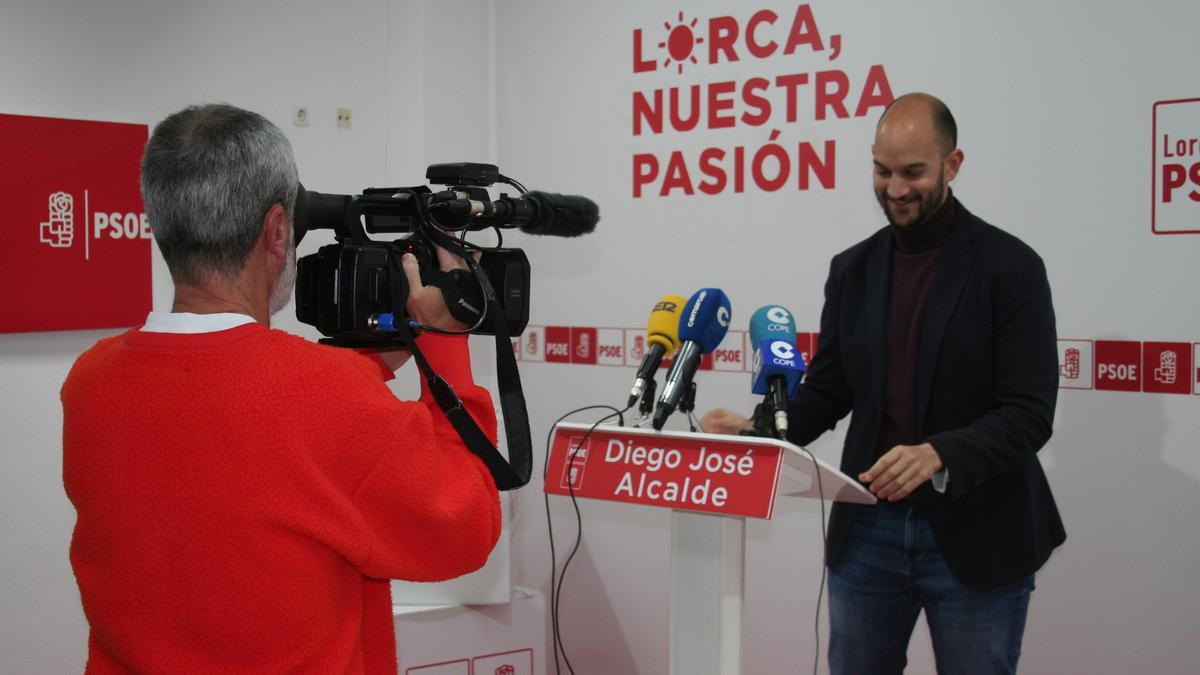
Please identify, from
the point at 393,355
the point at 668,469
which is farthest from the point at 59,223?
the point at 668,469

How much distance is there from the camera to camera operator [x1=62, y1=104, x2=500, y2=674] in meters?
1.04

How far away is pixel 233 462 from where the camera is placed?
104cm

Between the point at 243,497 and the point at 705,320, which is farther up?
the point at 705,320

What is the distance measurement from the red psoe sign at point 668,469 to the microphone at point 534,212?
296 mm


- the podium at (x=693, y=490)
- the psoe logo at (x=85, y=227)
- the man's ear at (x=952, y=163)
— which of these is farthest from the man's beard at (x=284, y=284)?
the psoe logo at (x=85, y=227)

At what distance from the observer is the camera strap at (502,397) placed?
119 cm

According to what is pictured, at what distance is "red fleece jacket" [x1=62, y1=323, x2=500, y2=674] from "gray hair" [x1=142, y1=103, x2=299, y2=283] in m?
0.08

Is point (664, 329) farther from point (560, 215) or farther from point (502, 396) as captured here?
point (502, 396)

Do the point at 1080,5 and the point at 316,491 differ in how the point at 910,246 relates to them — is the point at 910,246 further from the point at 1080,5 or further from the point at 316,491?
the point at 316,491

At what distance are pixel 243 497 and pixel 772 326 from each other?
2.97ft

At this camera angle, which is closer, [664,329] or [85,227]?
[664,329]

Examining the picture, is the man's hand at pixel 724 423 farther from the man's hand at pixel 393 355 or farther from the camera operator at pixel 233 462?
the camera operator at pixel 233 462

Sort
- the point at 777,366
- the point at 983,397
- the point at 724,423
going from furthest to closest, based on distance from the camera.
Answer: the point at 983,397
the point at 724,423
the point at 777,366

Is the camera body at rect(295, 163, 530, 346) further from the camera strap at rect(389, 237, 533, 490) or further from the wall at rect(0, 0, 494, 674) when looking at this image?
the wall at rect(0, 0, 494, 674)
